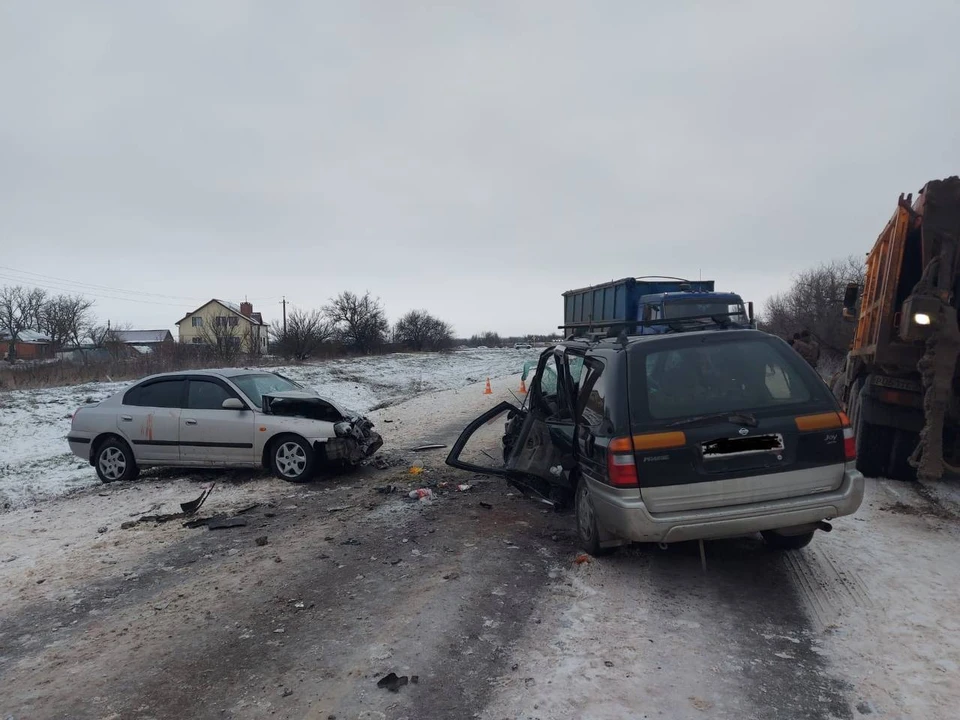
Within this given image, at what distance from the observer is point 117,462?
8.75 m

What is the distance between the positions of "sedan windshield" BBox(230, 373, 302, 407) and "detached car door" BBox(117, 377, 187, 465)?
0.79 meters

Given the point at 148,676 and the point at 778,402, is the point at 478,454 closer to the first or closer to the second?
the point at 778,402

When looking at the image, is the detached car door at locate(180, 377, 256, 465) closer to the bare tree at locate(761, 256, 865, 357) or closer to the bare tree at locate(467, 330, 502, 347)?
the bare tree at locate(761, 256, 865, 357)

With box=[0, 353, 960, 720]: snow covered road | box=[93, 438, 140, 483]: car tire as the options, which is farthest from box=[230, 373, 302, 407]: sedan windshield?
box=[0, 353, 960, 720]: snow covered road

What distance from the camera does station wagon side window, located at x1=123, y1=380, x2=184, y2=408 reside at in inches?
342

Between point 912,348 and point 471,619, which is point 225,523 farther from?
point 912,348

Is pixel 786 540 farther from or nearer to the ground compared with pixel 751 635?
farther from the ground

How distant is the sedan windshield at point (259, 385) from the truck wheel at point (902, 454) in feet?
25.1

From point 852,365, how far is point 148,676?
8.62 metres

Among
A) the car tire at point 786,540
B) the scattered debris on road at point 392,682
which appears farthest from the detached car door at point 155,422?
the car tire at point 786,540

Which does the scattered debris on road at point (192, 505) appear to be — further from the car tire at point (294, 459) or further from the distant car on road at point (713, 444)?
the distant car on road at point (713, 444)

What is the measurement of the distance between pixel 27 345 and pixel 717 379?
7684 cm

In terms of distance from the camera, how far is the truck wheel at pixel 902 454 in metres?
7.05

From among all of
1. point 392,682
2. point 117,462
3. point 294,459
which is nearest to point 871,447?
point 392,682
